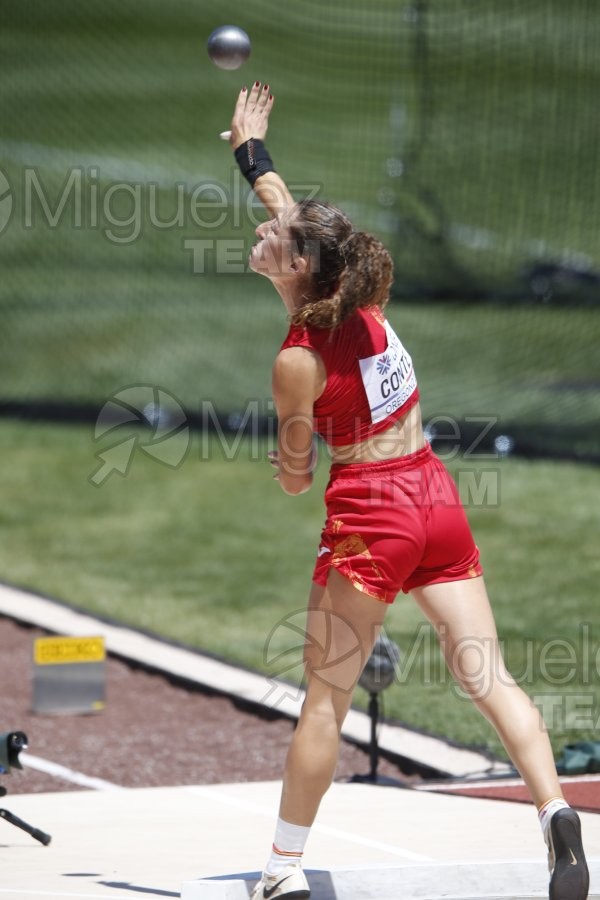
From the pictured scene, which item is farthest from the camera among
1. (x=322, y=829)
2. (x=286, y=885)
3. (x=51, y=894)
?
(x=322, y=829)

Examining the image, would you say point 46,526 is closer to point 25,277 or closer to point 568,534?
point 568,534

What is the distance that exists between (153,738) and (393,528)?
11.6 ft

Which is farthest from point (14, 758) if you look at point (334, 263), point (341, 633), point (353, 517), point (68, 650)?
point (68, 650)

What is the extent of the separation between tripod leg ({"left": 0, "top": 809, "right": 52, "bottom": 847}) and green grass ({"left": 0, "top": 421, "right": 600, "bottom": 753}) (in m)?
2.50

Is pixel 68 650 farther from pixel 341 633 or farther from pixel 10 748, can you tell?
pixel 341 633

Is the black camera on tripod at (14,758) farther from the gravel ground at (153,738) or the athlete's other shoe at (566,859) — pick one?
the athlete's other shoe at (566,859)

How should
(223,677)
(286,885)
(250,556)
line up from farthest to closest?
1. (250,556)
2. (223,677)
3. (286,885)

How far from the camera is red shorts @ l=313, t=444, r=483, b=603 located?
364cm

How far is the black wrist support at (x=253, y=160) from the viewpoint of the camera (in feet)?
13.5

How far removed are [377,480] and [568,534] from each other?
6.42 m

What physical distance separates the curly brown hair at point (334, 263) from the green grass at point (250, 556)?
3.18 meters

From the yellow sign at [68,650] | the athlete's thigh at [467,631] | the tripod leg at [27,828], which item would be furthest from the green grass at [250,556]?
the athlete's thigh at [467,631]

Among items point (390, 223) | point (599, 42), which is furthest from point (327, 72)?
point (599, 42)

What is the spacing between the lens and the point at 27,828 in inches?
173
